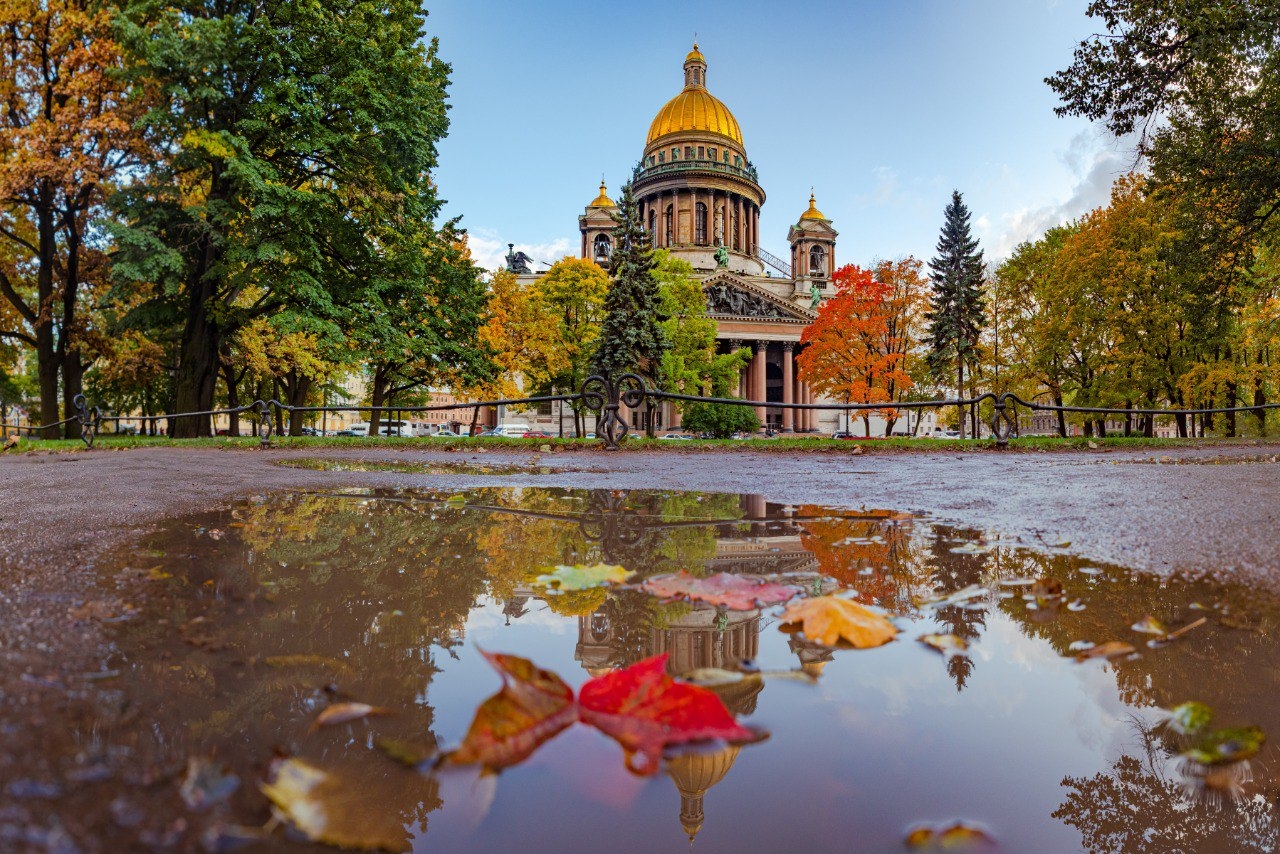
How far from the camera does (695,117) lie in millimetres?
62688

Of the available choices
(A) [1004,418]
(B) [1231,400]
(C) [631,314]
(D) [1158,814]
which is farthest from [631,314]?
(D) [1158,814]

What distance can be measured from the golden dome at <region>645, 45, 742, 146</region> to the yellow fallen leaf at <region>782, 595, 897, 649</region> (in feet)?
217

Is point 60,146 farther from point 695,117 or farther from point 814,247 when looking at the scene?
point 814,247

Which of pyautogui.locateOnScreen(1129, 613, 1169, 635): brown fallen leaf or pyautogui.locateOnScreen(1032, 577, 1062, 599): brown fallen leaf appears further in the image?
pyautogui.locateOnScreen(1032, 577, 1062, 599): brown fallen leaf

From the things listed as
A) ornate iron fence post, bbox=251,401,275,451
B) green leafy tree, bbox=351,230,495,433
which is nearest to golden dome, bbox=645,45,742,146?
green leafy tree, bbox=351,230,495,433

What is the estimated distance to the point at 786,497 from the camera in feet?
13.6

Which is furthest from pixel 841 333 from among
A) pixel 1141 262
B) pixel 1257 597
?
pixel 1257 597

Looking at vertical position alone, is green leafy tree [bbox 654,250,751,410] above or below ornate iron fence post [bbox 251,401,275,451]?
above

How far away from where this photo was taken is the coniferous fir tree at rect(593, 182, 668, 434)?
28875mm

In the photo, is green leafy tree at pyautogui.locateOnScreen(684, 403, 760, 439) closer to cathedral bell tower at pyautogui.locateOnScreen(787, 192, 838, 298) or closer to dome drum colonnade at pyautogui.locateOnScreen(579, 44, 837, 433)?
dome drum colonnade at pyautogui.locateOnScreen(579, 44, 837, 433)

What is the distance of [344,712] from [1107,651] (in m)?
1.40

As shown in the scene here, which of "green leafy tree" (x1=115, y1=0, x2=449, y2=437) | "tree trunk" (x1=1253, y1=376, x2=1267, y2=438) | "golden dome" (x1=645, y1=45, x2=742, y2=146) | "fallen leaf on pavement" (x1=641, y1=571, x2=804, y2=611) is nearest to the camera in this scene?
"fallen leaf on pavement" (x1=641, y1=571, x2=804, y2=611)

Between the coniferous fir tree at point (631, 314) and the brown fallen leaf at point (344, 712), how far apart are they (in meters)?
27.6

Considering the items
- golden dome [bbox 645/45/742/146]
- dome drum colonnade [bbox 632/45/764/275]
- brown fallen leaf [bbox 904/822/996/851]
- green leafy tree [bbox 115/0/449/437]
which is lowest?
brown fallen leaf [bbox 904/822/996/851]
